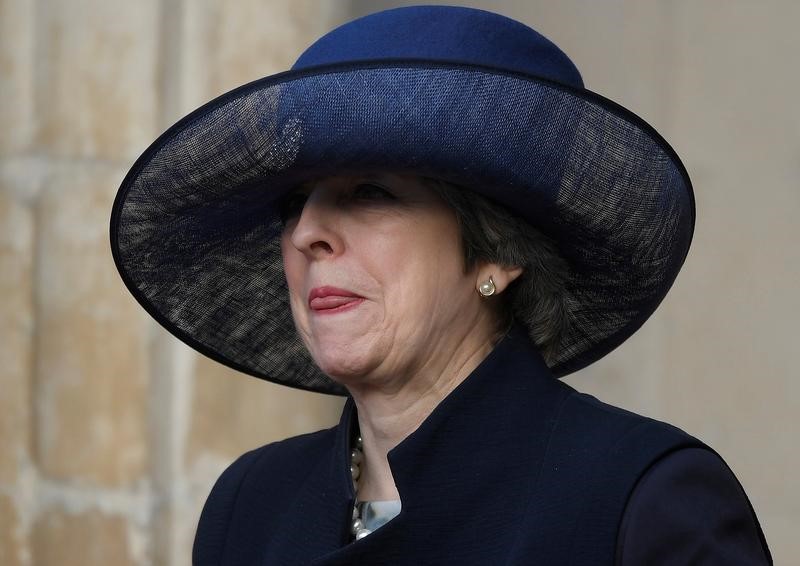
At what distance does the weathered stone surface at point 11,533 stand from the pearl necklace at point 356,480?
1913 mm

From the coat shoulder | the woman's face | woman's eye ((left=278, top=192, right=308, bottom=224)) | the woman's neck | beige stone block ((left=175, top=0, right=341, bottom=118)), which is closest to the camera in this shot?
the woman's face

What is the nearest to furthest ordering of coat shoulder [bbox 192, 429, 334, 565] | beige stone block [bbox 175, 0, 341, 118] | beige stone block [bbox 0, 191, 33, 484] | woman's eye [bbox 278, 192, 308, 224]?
woman's eye [bbox 278, 192, 308, 224], coat shoulder [bbox 192, 429, 334, 565], beige stone block [bbox 175, 0, 341, 118], beige stone block [bbox 0, 191, 33, 484]

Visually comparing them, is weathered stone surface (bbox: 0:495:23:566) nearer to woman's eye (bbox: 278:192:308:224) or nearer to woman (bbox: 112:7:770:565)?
woman (bbox: 112:7:770:565)

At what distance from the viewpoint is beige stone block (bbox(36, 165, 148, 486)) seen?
13.2 ft

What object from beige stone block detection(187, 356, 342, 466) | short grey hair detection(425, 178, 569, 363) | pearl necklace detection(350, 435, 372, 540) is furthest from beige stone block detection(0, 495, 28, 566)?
short grey hair detection(425, 178, 569, 363)

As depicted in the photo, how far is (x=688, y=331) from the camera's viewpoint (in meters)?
4.22

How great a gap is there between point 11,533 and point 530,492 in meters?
2.40

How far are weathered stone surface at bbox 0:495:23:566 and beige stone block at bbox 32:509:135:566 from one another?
0.05m

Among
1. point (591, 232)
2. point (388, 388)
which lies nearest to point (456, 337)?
point (388, 388)

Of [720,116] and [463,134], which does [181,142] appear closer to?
[463,134]

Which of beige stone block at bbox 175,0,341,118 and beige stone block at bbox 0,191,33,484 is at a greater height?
beige stone block at bbox 175,0,341,118

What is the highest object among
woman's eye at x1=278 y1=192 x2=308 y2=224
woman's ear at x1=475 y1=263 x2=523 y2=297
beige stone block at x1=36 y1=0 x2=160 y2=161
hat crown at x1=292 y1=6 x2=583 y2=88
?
beige stone block at x1=36 y1=0 x2=160 y2=161

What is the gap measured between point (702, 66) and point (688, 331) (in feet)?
2.67

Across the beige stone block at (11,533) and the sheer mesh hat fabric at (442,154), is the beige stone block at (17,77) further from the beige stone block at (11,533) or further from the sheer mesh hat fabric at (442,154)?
the sheer mesh hat fabric at (442,154)
